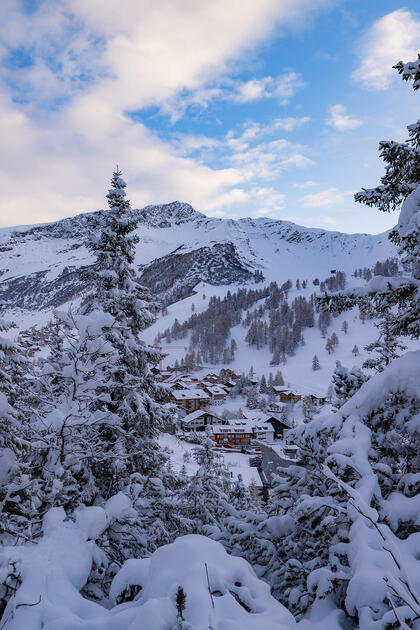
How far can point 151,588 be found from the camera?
3.26 meters

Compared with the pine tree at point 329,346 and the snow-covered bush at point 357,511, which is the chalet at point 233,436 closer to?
the snow-covered bush at point 357,511

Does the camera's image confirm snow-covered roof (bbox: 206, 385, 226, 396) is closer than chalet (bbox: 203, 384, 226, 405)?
No

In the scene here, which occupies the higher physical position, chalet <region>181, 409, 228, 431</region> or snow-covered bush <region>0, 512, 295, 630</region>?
snow-covered bush <region>0, 512, 295, 630</region>

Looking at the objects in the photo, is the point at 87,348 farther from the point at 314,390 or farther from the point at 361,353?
the point at 361,353

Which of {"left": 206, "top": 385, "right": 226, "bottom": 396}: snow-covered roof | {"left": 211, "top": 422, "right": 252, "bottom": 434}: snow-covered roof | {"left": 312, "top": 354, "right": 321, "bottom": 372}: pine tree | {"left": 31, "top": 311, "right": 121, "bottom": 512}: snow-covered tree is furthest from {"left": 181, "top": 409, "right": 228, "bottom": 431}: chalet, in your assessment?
{"left": 31, "top": 311, "right": 121, "bottom": 512}: snow-covered tree

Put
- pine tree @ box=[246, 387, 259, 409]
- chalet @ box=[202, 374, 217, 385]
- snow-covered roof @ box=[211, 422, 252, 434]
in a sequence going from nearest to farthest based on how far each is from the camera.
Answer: snow-covered roof @ box=[211, 422, 252, 434] → pine tree @ box=[246, 387, 259, 409] → chalet @ box=[202, 374, 217, 385]

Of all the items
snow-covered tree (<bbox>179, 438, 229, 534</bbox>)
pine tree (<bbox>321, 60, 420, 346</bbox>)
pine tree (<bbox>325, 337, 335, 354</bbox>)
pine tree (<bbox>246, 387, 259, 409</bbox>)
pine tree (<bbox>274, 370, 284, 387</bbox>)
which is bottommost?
pine tree (<bbox>246, 387, 259, 409</bbox>)

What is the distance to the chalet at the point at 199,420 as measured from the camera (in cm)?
7012

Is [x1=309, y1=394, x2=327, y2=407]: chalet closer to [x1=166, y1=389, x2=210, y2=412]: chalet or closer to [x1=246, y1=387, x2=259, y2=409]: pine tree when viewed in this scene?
[x1=246, y1=387, x2=259, y2=409]: pine tree

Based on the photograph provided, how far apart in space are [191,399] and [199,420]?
13333mm

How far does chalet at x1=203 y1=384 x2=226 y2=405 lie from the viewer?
91775 mm

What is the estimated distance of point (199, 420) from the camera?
71812 mm

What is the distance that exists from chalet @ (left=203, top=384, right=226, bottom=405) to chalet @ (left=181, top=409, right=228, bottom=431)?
17911mm

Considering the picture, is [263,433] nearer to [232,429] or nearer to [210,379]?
[232,429]
